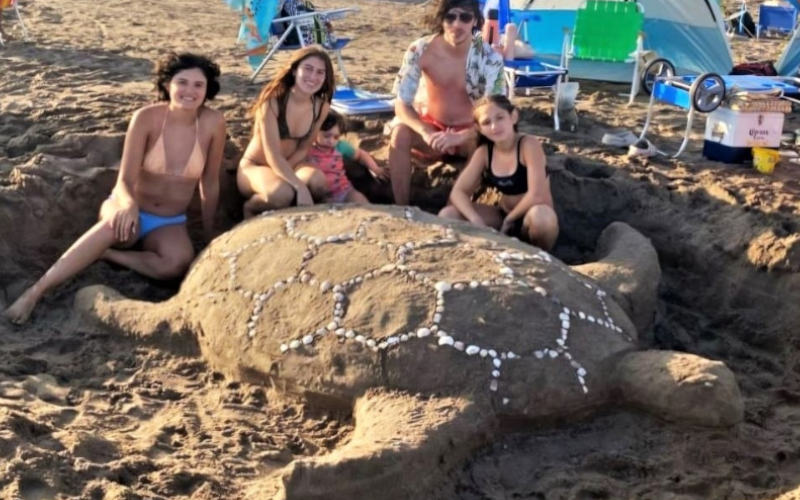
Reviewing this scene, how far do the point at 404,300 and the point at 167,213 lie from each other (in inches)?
62.3

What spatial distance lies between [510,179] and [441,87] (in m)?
0.75

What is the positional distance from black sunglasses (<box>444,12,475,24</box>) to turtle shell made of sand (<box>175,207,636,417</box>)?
136 centimetres

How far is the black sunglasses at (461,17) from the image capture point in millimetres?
4312

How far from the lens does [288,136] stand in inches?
164

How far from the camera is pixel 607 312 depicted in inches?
124

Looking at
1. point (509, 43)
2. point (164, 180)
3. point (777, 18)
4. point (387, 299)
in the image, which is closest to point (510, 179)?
point (387, 299)

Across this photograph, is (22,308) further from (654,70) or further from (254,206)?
(654,70)

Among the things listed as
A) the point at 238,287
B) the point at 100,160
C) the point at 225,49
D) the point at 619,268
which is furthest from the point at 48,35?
the point at 619,268

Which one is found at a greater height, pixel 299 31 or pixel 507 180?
pixel 299 31

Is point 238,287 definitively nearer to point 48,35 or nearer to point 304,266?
point 304,266

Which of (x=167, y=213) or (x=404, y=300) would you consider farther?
(x=167, y=213)

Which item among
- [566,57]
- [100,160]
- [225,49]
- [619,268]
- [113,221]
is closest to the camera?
[619,268]

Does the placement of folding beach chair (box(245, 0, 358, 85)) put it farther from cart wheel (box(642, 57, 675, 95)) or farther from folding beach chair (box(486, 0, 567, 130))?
cart wheel (box(642, 57, 675, 95))

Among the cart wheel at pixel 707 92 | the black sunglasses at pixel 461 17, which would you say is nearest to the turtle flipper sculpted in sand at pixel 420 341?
the black sunglasses at pixel 461 17
